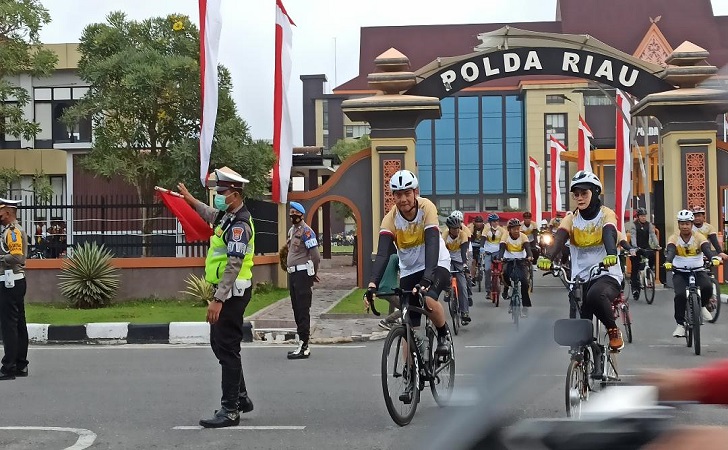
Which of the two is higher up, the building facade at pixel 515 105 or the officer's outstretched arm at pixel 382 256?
the building facade at pixel 515 105

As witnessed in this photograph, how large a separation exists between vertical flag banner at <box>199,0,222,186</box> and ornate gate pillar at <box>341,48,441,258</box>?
18.1 feet

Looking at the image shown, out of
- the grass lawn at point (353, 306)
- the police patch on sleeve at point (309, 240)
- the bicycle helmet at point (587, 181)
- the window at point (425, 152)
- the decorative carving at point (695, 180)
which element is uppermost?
the window at point (425, 152)

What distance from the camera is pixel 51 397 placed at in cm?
816

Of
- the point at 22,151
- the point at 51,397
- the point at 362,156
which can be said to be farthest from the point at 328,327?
the point at 22,151

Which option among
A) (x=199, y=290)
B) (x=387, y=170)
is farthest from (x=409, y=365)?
(x=387, y=170)

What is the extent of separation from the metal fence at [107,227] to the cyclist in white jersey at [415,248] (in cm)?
1086

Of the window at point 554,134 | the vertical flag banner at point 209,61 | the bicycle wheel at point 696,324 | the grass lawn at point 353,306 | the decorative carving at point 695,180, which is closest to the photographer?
the bicycle wheel at point 696,324

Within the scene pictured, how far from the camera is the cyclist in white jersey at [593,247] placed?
688cm

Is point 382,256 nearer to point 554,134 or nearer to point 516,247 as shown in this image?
point 516,247

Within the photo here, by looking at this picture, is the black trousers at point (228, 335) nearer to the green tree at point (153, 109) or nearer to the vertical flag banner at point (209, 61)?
the vertical flag banner at point (209, 61)

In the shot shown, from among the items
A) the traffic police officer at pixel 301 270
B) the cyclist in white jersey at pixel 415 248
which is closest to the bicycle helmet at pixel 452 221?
the traffic police officer at pixel 301 270

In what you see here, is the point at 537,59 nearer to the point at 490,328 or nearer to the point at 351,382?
the point at 351,382

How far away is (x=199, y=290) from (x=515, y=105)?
187 ft

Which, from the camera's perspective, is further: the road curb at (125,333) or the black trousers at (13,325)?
the road curb at (125,333)
